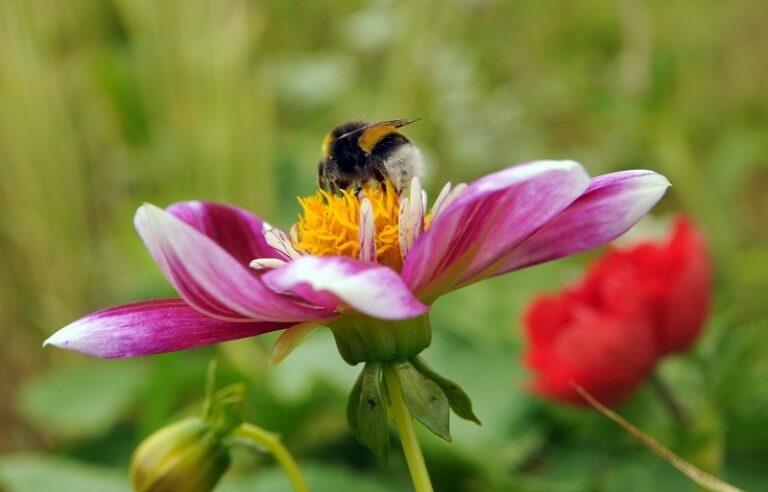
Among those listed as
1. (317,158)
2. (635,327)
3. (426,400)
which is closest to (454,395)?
(426,400)

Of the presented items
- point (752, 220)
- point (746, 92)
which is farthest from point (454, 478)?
point (746, 92)

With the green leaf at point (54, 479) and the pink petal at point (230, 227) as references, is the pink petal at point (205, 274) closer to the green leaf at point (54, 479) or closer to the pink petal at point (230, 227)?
the pink petal at point (230, 227)

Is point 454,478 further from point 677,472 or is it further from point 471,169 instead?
point 471,169

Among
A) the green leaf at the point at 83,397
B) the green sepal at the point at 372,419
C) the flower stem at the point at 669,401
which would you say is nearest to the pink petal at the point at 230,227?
the green sepal at the point at 372,419

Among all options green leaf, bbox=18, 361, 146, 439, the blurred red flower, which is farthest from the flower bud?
green leaf, bbox=18, 361, 146, 439

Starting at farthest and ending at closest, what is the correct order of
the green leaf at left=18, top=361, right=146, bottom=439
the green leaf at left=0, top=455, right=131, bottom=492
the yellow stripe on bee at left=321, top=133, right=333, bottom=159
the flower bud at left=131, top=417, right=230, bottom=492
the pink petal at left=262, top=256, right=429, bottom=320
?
the green leaf at left=18, top=361, right=146, bottom=439, the green leaf at left=0, top=455, right=131, bottom=492, the yellow stripe on bee at left=321, top=133, right=333, bottom=159, the flower bud at left=131, top=417, right=230, bottom=492, the pink petal at left=262, top=256, right=429, bottom=320

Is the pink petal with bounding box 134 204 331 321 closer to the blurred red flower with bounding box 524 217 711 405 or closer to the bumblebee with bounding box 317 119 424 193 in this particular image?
the bumblebee with bounding box 317 119 424 193
